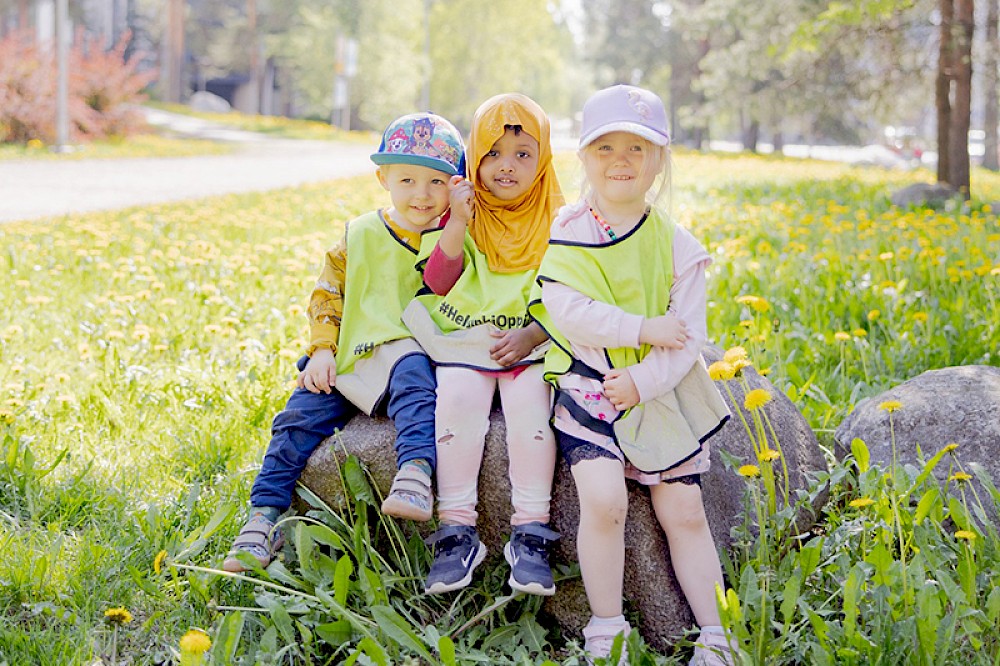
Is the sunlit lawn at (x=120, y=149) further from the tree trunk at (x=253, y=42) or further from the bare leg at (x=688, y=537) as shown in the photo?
the tree trunk at (x=253, y=42)

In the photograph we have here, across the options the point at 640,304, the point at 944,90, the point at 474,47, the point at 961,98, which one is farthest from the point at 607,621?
the point at 474,47

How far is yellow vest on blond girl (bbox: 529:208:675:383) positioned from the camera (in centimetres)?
241

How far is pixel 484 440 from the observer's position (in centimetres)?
249

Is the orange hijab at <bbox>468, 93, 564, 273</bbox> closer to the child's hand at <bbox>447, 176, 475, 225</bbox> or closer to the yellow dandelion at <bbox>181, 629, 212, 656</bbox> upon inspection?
the child's hand at <bbox>447, 176, 475, 225</bbox>

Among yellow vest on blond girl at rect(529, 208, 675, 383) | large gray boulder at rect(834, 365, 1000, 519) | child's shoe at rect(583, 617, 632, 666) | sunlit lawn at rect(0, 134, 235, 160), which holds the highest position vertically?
sunlit lawn at rect(0, 134, 235, 160)

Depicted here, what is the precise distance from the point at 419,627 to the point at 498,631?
0.18m

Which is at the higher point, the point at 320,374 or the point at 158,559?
the point at 320,374

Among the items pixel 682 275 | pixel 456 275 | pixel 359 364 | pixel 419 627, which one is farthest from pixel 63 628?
pixel 682 275

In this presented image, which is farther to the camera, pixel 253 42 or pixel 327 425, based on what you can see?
pixel 253 42

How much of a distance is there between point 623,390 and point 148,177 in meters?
11.9

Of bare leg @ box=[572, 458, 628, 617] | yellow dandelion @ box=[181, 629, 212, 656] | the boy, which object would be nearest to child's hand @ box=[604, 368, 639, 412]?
bare leg @ box=[572, 458, 628, 617]

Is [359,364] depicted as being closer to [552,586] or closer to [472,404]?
[472,404]

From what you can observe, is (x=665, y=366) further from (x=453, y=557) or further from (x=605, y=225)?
(x=453, y=557)

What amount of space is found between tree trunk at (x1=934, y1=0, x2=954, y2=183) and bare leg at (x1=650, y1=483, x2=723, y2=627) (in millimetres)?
9683
